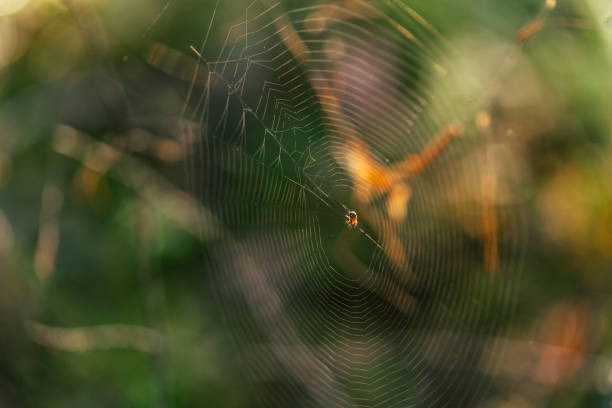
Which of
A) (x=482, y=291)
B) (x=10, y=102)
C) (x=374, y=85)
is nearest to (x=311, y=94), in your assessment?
(x=374, y=85)

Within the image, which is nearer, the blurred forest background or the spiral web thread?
the spiral web thread

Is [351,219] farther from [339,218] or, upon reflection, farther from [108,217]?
[108,217]

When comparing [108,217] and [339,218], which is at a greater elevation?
[339,218]

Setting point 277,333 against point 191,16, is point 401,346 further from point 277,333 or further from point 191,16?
point 191,16

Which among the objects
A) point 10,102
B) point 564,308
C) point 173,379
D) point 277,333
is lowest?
point 173,379

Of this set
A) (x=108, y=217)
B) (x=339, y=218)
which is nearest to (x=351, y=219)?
(x=339, y=218)
